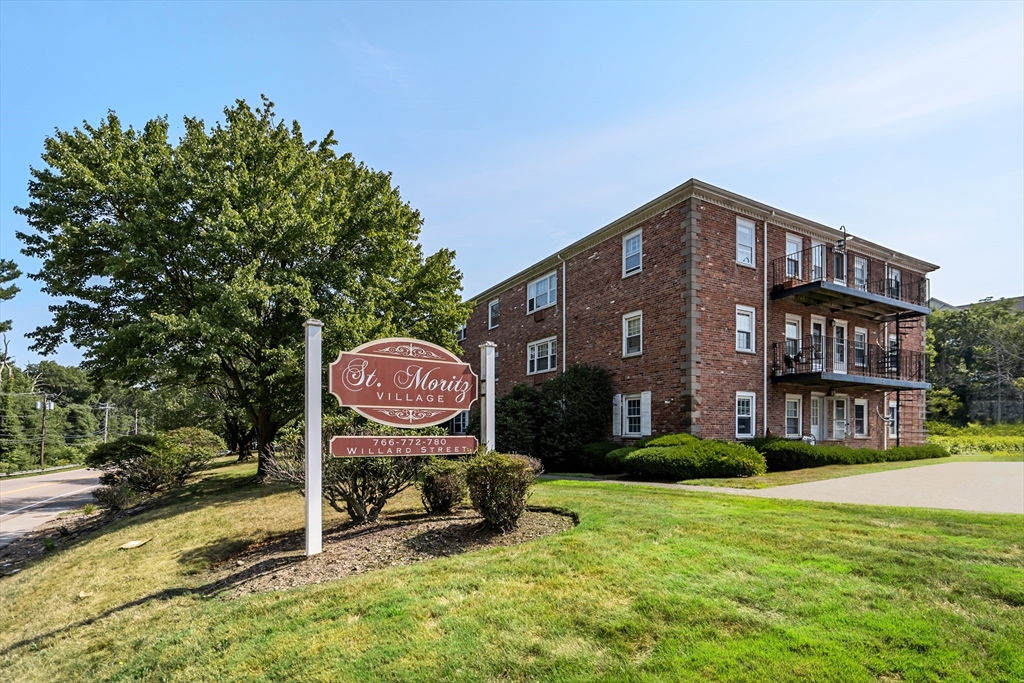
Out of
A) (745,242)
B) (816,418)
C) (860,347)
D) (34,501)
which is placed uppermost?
(745,242)

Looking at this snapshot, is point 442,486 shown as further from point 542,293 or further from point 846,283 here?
point 846,283

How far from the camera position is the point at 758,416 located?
17.8 meters

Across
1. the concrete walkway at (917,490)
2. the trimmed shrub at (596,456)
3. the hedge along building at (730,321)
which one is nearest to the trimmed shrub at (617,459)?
the trimmed shrub at (596,456)

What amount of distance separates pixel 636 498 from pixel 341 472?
499 cm

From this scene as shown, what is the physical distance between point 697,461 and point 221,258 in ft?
44.0

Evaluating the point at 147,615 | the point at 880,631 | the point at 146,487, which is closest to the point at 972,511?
the point at 880,631

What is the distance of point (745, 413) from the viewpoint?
17578mm

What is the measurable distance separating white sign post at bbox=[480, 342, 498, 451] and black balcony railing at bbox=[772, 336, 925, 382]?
13518 millimetres

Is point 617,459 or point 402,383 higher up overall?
point 402,383

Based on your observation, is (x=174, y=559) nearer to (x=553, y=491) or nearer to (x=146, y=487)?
(x=553, y=491)

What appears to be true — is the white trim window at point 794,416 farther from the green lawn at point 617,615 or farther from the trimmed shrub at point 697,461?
the green lawn at point 617,615

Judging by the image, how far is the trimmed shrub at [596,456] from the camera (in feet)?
54.4

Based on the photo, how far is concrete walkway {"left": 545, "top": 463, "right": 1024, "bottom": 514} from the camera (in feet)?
29.3

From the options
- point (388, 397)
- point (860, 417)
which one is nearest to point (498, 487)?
point (388, 397)
